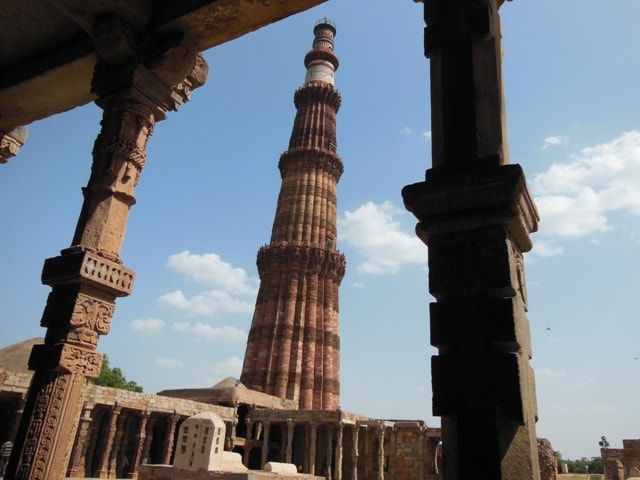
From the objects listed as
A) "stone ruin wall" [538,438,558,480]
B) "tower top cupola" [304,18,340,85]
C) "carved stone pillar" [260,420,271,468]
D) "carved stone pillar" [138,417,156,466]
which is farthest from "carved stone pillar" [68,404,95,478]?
"tower top cupola" [304,18,340,85]

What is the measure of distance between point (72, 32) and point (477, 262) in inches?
150

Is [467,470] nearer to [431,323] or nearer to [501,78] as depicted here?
[431,323]

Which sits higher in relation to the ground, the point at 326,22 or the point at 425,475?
the point at 326,22

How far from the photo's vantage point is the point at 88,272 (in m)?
3.20

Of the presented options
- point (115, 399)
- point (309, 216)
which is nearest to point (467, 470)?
point (115, 399)

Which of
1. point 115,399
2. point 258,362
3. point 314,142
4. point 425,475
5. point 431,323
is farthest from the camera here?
point 314,142

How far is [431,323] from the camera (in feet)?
6.89

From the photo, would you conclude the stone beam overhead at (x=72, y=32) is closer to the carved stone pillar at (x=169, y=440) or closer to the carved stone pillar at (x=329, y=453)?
the carved stone pillar at (x=169, y=440)

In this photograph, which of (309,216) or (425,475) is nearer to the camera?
(425,475)

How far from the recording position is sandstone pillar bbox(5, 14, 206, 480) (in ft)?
9.75

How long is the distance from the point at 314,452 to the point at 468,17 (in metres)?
19.1

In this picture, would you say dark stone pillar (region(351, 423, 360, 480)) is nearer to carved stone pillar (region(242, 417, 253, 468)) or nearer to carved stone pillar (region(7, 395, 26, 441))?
carved stone pillar (region(242, 417, 253, 468))

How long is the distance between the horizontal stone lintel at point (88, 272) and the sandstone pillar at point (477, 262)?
214cm

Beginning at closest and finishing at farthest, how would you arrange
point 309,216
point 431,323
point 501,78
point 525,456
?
1. point 525,456
2. point 431,323
3. point 501,78
4. point 309,216
